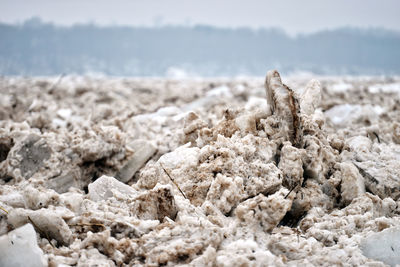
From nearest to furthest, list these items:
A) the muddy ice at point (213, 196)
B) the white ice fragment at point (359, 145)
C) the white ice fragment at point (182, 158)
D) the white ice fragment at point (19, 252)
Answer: the white ice fragment at point (19, 252)
the muddy ice at point (213, 196)
the white ice fragment at point (182, 158)
the white ice fragment at point (359, 145)

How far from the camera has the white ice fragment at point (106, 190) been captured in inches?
122

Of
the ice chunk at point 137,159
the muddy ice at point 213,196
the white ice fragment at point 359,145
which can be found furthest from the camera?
the ice chunk at point 137,159

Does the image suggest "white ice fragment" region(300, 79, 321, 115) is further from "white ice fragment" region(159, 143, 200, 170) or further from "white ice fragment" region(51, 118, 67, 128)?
"white ice fragment" region(51, 118, 67, 128)

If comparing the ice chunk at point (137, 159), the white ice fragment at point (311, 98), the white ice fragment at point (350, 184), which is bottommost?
the ice chunk at point (137, 159)

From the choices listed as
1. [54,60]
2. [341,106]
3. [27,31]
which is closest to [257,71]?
[54,60]

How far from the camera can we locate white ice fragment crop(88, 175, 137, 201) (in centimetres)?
309

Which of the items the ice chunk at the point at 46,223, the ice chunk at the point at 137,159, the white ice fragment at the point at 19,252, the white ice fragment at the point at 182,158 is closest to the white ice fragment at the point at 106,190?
the white ice fragment at the point at 182,158

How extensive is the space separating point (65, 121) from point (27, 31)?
218 metres

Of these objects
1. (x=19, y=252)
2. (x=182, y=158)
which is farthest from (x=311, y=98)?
(x=19, y=252)

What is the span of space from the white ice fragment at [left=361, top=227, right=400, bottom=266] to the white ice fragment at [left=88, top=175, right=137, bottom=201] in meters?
1.79

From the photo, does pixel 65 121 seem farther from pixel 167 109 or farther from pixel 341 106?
pixel 341 106

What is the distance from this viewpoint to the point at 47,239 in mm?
2381

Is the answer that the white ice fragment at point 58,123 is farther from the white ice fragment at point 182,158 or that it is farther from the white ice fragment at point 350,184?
the white ice fragment at point 350,184

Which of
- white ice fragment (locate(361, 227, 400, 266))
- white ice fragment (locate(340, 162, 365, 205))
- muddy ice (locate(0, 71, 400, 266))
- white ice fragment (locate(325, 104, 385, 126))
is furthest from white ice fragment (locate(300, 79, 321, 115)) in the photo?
white ice fragment (locate(325, 104, 385, 126))
